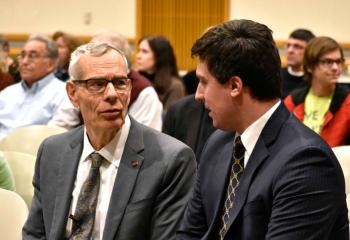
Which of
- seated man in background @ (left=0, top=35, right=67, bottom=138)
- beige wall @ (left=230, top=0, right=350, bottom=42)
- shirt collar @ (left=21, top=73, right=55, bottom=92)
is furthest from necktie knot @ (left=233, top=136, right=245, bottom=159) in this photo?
beige wall @ (left=230, top=0, right=350, bottom=42)

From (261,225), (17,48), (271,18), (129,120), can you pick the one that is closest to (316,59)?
(129,120)

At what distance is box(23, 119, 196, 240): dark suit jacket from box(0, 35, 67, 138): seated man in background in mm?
2672

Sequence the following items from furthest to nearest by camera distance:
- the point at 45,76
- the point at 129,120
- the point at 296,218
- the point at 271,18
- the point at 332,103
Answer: the point at 271,18 → the point at 45,76 → the point at 332,103 → the point at 129,120 → the point at 296,218

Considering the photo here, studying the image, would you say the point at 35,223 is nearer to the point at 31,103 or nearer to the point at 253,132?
the point at 253,132

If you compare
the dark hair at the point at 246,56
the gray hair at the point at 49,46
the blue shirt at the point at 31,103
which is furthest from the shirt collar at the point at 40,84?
the dark hair at the point at 246,56

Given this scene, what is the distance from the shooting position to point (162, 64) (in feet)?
19.1

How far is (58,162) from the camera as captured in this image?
244 cm

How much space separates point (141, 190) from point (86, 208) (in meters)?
0.22

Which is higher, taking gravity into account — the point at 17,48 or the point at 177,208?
the point at 177,208

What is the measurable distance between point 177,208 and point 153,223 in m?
0.10

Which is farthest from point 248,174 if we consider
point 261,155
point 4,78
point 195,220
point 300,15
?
point 300,15

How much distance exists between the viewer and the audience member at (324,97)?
429 centimetres

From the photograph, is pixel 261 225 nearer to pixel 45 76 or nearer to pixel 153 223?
pixel 153 223

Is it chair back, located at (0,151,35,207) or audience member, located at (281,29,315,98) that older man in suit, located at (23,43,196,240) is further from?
audience member, located at (281,29,315,98)
